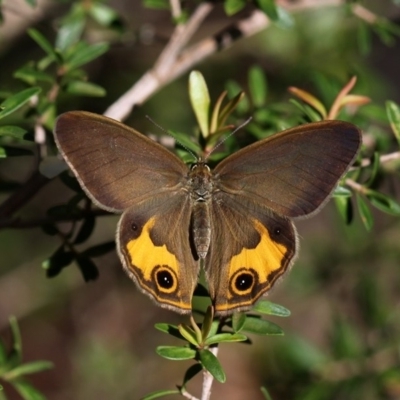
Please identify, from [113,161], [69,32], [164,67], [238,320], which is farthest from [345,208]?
[69,32]

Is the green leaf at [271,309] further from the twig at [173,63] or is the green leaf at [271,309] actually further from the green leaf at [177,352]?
the twig at [173,63]

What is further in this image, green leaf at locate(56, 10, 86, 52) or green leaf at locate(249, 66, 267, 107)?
green leaf at locate(249, 66, 267, 107)

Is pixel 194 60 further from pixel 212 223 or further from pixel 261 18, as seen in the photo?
pixel 212 223

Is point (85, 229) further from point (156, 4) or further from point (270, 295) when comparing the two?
point (270, 295)

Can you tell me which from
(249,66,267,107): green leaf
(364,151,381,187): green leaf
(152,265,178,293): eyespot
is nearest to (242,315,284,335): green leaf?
(152,265,178,293): eyespot

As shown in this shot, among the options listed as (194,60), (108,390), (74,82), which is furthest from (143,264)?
(108,390)

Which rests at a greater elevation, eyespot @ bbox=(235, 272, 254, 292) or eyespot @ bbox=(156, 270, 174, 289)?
eyespot @ bbox=(156, 270, 174, 289)

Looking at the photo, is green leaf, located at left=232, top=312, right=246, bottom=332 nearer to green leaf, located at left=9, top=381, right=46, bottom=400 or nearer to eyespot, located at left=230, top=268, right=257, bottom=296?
eyespot, located at left=230, top=268, right=257, bottom=296

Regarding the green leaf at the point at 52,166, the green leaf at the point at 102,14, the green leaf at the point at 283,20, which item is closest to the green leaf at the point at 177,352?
the green leaf at the point at 52,166
